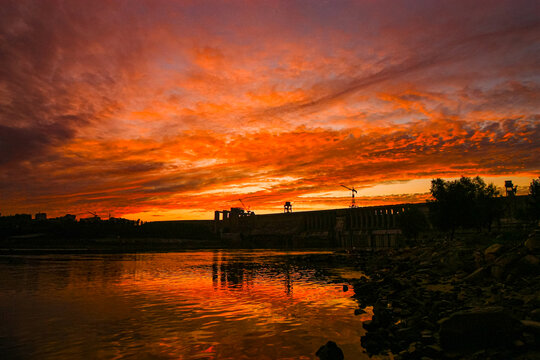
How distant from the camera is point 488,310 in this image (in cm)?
1024

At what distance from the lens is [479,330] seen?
32.5 feet

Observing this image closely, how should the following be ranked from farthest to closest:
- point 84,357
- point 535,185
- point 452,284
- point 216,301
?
point 535,185, point 216,301, point 452,284, point 84,357

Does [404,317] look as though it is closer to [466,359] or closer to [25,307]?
[466,359]

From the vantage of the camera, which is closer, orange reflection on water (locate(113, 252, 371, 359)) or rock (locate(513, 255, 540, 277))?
orange reflection on water (locate(113, 252, 371, 359))

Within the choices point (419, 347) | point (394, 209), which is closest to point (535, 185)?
point (419, 347)

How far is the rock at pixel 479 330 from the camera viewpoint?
9.62 meters

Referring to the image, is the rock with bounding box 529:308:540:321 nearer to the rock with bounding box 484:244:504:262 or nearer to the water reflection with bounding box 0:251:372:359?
the water reflection with bounding box 0:251:372:359

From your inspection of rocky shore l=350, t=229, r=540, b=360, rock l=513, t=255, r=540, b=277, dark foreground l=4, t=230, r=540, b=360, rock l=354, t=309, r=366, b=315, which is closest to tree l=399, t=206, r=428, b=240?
dark foreground l=4, t=230, r=540, b=360

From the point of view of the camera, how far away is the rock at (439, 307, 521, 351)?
9617 millimetres

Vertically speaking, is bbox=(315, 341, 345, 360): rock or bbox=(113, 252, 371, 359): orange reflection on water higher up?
bbox=(315, 341, 345, 360): rock

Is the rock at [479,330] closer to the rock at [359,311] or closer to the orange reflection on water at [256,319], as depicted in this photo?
the orange reflection on water at [256,319]

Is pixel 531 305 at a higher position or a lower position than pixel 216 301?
higher

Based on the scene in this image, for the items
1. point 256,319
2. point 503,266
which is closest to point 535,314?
point 503,266

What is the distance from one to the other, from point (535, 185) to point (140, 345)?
255ft
